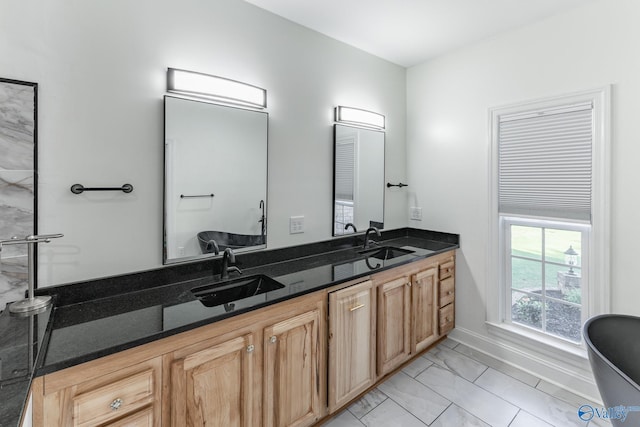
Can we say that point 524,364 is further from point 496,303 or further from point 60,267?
point 60,267

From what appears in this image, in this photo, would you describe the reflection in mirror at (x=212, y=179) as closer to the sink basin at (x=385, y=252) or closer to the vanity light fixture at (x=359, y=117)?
Result: the vanity light fixture at (x=359, y=117)

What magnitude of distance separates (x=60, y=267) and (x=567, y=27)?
10.8ft

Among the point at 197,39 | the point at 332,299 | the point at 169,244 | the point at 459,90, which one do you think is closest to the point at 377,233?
the point at 332,299

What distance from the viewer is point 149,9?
1606mm

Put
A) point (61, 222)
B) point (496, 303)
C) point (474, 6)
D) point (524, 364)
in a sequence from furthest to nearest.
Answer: point (496, 303) → point (524, 364) → point (474, 6) → point (61, 222)

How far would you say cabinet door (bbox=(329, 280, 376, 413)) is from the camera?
1763mm

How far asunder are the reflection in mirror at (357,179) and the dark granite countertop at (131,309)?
398 mm

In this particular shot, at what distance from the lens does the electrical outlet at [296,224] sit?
2.22m

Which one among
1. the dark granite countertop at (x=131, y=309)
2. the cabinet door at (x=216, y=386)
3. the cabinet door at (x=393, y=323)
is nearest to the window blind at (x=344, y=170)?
the dark granite countertop at (x=131, y=309)

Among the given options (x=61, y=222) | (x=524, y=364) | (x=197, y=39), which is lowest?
(x=524, y=364)

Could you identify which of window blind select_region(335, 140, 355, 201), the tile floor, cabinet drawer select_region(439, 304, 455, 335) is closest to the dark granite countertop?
window blind select_region(335, 140, 355, 201)

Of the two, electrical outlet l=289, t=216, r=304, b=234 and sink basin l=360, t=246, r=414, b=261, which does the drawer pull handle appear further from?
sink basin l=360, t=246, r=414, b=261

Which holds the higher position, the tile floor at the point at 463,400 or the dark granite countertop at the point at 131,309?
the dark granite countertop at the point at 131,309

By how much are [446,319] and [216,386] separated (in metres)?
2.06
